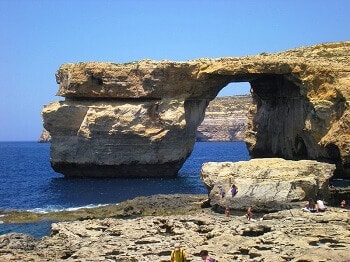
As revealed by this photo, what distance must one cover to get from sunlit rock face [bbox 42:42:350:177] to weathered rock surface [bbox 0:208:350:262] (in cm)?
2856

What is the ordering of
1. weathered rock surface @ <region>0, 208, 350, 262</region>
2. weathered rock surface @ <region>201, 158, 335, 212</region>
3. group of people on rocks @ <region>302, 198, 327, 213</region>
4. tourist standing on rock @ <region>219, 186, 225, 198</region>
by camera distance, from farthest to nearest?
tourist standing on rock @ <region>219, 186, 225, 198</region>
weathered rock surface @ <region>201, 158, 335, 212</region>
group of people on rocks @ <region>302, 198, 327, 213</region>
weathered rock surface @ <region>0, 208, 350, 262</region>

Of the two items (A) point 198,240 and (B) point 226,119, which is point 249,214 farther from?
(B) point 226,119

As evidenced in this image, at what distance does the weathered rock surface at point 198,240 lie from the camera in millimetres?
16766

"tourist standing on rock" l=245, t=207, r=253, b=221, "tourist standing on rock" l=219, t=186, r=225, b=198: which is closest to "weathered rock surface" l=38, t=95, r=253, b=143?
"tourist standing on rock" l=219, t=186, r=225, b=198

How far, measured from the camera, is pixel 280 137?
59625 millimetres

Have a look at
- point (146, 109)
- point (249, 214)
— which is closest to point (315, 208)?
point (249, 214)

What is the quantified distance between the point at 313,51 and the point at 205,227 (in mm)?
39097

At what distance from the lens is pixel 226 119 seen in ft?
577

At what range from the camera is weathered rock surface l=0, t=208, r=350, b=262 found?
55.0 ft

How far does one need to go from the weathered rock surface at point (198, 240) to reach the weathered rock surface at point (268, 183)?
5.02 metres

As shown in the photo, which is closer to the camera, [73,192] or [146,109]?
[73,192]

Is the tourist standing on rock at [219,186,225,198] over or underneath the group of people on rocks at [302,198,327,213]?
underneath

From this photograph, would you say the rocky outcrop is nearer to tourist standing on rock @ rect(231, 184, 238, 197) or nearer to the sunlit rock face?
the sunlit rock face

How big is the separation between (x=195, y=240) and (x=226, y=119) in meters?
158
